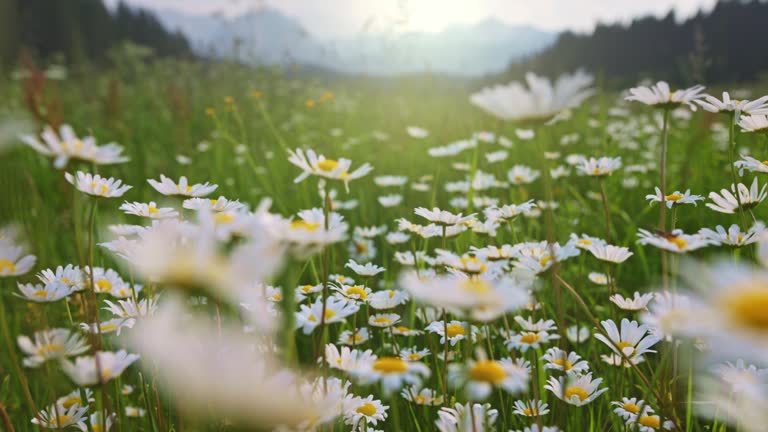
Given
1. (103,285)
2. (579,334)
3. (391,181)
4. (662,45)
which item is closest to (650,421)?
(579,334)

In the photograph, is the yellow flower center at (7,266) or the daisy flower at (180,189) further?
the daisy flower at (180,189)

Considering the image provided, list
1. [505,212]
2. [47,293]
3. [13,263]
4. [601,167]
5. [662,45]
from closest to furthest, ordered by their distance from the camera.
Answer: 1. [13,263]
2. [47,293]
3. [505,212]
4. [601,167]
5. [662,45]

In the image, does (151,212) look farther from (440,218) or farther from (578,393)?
(578,393)

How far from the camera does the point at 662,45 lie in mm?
29391

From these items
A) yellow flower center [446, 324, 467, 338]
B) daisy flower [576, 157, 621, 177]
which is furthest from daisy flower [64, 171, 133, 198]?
daisy flower [576, 157, 621, 177]

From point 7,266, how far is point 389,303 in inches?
29.7

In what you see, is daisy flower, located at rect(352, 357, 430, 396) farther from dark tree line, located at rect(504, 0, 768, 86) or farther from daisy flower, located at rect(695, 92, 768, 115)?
dark tree line, located at rect(504, 0, 768, 86)

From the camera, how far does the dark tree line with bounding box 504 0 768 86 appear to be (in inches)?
1037

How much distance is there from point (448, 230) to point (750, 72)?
31.1m

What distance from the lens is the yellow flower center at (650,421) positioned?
981 mm

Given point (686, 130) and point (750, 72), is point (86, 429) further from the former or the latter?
point (750, 72)

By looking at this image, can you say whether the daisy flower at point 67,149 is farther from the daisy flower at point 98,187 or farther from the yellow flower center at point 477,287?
the yellow flower center at point 477,287

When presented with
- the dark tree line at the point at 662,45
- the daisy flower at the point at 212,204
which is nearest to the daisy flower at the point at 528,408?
the daisy flower at the point at 212,204

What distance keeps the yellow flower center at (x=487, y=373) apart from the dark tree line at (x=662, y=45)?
1003 inches
